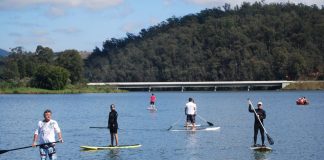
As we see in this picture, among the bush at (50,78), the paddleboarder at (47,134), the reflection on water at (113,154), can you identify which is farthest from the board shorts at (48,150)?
the bush at (50,78)

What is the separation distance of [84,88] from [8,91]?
73.3ft

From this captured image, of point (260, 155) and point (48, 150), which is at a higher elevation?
point (48, 150)

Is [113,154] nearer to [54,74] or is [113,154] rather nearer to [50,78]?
[54,74]

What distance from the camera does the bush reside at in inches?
6747

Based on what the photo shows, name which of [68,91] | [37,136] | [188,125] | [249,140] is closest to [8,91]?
[68,91]

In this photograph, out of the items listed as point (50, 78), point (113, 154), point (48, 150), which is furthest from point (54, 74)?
point (48, 150)

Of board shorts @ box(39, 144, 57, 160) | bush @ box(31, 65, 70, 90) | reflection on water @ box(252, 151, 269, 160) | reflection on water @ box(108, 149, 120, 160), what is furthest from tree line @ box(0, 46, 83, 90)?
board shorts @ box(39, 144, 57, 160)

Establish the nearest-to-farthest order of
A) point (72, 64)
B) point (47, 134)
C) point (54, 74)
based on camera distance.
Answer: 1. point (47, 134)
2. point (54, 74)
3. point (72, 64)

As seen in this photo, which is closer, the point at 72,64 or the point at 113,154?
the point at 113,154

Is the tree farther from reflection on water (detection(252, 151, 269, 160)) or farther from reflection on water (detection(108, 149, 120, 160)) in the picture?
reflection on water (detection(252, 151, 269, 160))

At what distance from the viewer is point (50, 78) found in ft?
564

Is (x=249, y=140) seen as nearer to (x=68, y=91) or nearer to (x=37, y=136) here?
(x=37, y=136)

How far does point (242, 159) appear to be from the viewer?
31.0 metres

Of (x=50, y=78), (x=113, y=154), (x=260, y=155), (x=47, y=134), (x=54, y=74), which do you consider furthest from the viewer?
(x=50, y=78)
